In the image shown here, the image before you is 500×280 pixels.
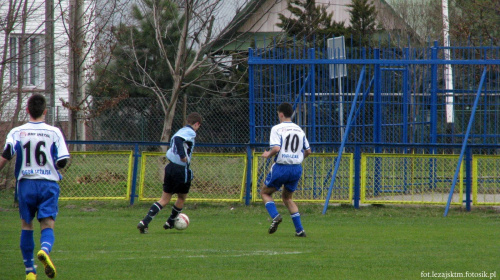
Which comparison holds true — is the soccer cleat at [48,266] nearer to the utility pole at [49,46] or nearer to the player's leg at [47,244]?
the player's leg at [47,244]

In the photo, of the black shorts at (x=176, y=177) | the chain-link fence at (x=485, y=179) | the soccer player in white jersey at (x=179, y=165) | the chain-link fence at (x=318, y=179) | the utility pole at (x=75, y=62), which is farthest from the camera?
the utility pole at (x=75, y=62)

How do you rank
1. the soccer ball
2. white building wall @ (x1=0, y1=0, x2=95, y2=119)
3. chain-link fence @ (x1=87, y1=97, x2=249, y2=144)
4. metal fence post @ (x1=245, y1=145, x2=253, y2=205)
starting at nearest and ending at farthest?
the soccer ball
metal fence post @ (x1=245, y1=145, x2=253, y2=205)
white building wall @ (x1=0, y1=0, x2=95, y2=119)
chain-link fence @ (x1=87, y1=97, x2=249, y2=144)

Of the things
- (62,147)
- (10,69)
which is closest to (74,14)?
(10,69)

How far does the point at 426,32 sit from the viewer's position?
27.8 metres

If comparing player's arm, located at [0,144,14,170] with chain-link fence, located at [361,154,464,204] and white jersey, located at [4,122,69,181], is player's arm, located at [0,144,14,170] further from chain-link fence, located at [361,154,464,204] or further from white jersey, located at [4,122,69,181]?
chain-link fence, located at [361,154,464,204]

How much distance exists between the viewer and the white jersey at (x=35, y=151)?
664cm

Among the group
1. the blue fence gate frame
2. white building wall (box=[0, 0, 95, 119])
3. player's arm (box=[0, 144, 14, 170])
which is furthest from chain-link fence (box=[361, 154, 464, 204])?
player's arm (box=[0, 144, 14, 170])

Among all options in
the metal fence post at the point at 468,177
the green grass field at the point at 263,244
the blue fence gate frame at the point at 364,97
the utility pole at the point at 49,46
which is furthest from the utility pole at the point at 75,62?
the metal fence post at the point at 468,177

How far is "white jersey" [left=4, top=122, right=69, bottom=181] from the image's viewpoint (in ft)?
21.8

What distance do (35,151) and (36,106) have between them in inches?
16.5

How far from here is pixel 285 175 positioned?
9633 millimetres

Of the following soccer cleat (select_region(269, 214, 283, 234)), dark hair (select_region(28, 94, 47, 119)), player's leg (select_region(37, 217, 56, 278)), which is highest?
dark hair (select_region(28, 94, 47, 119))

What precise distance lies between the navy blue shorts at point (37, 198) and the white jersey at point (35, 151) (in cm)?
6

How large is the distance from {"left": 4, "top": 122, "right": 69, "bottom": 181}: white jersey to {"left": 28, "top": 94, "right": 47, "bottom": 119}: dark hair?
9 cm
